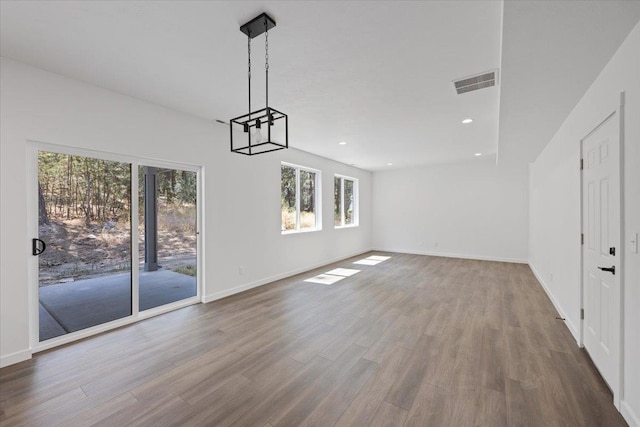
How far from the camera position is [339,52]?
2.37 metres

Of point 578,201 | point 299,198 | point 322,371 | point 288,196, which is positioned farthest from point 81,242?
point 578,201

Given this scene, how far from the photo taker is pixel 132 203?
342 centimetres

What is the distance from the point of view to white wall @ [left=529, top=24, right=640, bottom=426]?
1.69 m

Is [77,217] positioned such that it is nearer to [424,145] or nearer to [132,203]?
[132,203]

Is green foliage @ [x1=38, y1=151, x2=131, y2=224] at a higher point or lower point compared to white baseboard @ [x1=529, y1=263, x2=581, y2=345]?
higher

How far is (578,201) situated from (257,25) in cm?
348

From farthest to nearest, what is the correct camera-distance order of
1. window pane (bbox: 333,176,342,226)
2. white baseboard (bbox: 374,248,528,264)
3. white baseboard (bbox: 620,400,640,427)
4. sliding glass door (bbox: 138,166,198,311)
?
window pane (bbox: 333,176,342,226)
white baseboard (bbox: 374,248,528,264)
sliding glass door (bbox: 138,166,198,311)
white baseboard (bbox: 620,400,640,427)

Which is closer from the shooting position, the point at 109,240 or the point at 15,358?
the point at 15,358

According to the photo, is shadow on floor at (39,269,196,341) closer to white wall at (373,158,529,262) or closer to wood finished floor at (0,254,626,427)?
wood finished floor at (0,254,626,427)

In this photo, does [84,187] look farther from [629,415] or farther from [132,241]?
[629,415]

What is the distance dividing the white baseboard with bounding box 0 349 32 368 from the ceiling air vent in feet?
16.4

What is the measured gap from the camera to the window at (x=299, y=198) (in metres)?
5.81

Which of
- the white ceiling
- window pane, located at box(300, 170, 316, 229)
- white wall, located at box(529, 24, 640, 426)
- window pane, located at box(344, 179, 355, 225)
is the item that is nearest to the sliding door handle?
the white ceiling

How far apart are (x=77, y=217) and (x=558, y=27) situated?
14.8 ft
